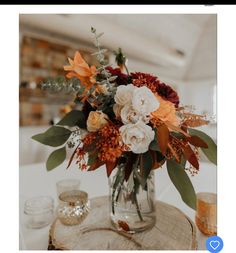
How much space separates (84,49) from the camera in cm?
158

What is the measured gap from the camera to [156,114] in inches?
15.3

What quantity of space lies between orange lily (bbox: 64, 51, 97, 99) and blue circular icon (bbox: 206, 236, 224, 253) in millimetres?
415

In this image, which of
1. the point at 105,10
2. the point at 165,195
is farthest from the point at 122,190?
the point at 105,10

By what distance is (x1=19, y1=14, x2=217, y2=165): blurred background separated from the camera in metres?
1.34

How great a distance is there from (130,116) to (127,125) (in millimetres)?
18

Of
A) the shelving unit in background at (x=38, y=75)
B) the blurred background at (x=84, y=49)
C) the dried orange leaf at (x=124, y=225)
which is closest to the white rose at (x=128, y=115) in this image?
the dried orange leaf at (x=124, y=225)

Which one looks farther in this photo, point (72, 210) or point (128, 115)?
point (72, 210)

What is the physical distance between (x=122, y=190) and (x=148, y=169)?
0.11 meters

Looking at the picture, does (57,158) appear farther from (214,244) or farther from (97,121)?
(214,244)

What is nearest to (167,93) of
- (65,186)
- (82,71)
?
(82,71)

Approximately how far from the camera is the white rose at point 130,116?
0.39 meters

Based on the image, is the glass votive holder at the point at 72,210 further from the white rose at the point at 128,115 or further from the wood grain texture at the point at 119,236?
the white rose at the point at 128,115

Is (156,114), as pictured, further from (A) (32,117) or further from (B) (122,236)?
(A) (32,117)
